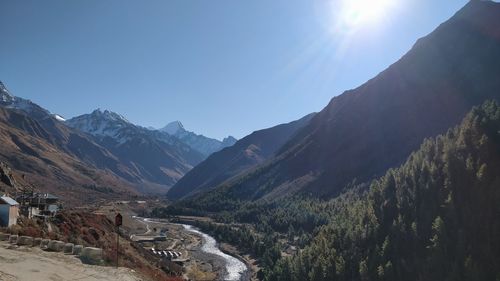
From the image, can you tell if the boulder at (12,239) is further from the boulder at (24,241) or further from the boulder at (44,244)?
the boulder at (44,244)

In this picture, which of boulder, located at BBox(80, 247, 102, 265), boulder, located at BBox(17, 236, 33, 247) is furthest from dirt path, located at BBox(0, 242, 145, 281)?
boulder, located at BBox(17, 236, 33, 247)

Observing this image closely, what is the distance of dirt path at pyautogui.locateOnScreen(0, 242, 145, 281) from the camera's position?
99.8 feet

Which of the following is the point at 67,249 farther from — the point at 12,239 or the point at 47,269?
the point at 47,269

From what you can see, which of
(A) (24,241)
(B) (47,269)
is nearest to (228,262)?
(A) (24,241)

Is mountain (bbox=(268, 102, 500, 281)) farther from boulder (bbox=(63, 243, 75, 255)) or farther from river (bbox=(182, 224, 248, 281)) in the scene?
boulder (bbox=(63, 243, 75, 255))

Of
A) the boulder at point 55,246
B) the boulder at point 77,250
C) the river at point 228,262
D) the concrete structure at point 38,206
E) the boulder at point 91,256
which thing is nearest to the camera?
the boulder at point 91,256

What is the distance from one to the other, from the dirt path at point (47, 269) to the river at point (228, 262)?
271 feet

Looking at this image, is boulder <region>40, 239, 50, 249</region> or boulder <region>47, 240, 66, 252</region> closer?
boulder <region>47, 240, 66, 252</region>

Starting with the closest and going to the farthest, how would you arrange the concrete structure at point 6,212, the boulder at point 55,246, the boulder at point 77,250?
the boulder at point 55,246 → the boulder at point 77,250 → the concrete structure at point 6,212

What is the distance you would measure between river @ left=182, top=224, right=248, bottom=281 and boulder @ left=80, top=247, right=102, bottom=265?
80.5 meters

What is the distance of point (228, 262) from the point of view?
138375mm

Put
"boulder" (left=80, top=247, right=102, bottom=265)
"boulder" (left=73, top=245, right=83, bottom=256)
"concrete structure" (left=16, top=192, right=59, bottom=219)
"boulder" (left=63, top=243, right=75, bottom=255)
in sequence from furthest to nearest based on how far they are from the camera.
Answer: "concrete structure" (left=16, top=192, right=59, bottom=219)
"boulder" (left=63, top=243, right=75, bottom=255)
"boulder" (left=73, top=245, right=83, bottom=256)
"boulder" (left=80, top=247, right=102, bottom=265)

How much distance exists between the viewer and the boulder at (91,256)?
39062mm

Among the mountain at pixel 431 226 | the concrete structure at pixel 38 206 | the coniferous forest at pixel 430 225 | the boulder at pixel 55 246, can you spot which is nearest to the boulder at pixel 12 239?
the boulder at pixel 55 246
